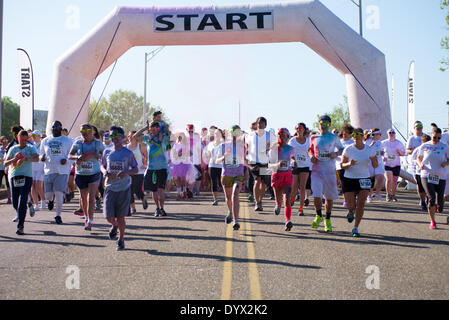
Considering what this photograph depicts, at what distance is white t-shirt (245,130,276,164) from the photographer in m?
12.0

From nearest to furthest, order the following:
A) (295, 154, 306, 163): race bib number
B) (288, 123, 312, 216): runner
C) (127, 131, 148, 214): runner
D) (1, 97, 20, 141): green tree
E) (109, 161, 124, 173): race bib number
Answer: (109, 161, 124, 173): race bib number, (288, 123, 312, 216): runner, (295, 154, 306, 163): race bib number, (127, 131, 148, 214): runner, (1, 97, 20, 141): green tree

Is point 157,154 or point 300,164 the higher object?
point 157,154

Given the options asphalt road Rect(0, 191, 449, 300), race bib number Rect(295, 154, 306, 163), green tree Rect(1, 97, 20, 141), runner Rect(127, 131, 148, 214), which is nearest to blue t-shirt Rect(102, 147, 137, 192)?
asphalt road Rect(0, 191, 449, 300)

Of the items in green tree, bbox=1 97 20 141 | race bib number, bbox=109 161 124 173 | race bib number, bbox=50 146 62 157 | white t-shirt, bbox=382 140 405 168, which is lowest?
race bib number, bbox=109 161 124 173

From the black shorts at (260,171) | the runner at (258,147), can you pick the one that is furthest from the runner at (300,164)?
the black shorts at (260,171)

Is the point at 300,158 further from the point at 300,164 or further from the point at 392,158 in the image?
the point at 392,158

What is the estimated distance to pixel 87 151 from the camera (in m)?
9.48

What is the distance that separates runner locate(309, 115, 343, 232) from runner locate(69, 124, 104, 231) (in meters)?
4.22

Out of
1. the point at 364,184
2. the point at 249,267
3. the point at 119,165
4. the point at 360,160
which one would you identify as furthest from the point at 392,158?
the point at 249,267

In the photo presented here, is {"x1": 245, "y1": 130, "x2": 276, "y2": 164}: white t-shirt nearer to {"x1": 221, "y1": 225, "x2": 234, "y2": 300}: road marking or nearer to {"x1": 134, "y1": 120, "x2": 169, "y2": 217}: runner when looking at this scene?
{"x1": 134, "y1": 120, "x2": 169, "y2": 217}: runner

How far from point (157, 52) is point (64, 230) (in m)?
34.7

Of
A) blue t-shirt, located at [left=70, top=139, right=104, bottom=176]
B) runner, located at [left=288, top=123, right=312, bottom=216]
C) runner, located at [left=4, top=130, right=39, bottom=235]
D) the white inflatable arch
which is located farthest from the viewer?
the white inflatable arch

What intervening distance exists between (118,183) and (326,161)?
4124 millimetres

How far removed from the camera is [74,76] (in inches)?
741
